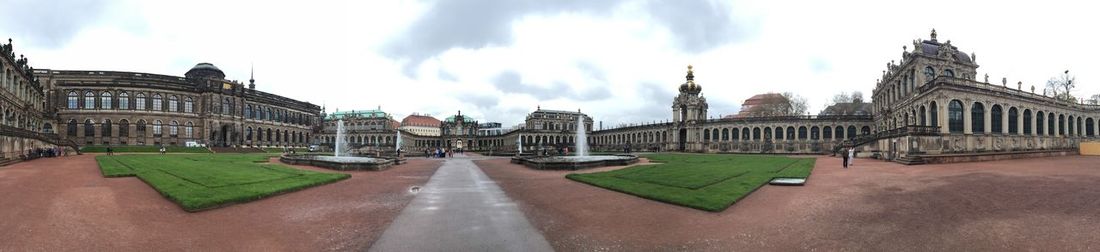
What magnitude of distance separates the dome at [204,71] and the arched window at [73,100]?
15.6 metres

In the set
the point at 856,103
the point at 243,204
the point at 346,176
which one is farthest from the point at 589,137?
the point at 243,204

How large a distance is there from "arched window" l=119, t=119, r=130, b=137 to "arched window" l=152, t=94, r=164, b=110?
3456 millimetres

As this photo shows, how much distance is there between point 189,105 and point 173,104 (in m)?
1.91

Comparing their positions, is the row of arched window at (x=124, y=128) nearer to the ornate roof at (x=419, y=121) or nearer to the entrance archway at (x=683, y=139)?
the entrance archway at (x=683, y=139)

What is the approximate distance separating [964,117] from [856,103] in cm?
5450

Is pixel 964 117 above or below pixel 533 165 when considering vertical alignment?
above

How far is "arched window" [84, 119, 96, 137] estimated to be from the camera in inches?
2420

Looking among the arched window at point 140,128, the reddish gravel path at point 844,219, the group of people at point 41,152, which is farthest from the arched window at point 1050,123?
the arched window at point 140,128

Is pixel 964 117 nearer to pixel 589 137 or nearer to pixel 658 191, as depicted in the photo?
pixel 658 191

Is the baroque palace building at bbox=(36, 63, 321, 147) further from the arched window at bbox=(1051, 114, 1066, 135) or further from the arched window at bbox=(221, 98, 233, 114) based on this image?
the arched window at bbox=(1051, 114, 1066, 135)

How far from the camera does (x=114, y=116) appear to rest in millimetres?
62781

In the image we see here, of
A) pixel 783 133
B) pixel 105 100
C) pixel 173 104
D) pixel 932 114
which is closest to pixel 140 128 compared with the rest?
pixel 173 104

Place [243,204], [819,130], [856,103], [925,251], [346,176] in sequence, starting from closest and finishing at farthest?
[925,251]
[243,204]
[346,176]
[819,130]
[856,103]

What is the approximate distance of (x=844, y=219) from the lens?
10930 mm
